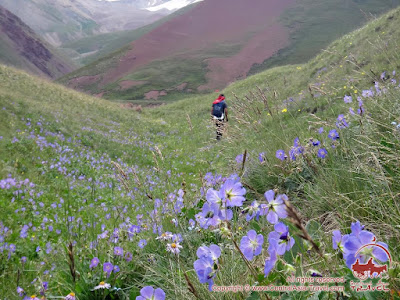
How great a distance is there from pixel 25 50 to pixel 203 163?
9627 centimetres

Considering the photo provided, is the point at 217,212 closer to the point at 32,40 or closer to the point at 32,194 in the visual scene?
the point at 32,194

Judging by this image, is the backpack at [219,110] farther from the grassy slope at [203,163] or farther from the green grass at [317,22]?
the green grass at [317,22]

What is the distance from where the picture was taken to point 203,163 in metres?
9.06

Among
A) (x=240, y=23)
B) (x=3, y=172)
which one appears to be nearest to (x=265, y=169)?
(x=3, y=172)

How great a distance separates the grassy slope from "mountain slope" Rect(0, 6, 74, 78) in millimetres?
73573

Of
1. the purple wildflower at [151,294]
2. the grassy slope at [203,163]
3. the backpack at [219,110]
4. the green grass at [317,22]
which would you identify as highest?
the purple wildflower at [151,294]

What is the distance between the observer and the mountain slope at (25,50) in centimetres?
8030

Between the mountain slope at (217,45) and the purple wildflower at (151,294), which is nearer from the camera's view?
the purple wildflower at (151,294)

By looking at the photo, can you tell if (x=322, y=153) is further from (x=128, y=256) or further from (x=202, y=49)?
(x=202, y=49)

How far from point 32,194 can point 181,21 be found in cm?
6598

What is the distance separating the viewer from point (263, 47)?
5053 centimetres

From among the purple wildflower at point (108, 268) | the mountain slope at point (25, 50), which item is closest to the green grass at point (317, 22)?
the purple wildflower at point (108, 268)

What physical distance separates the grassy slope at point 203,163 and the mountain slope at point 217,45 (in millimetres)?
26624

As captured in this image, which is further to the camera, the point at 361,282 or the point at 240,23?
the point at 240,23
